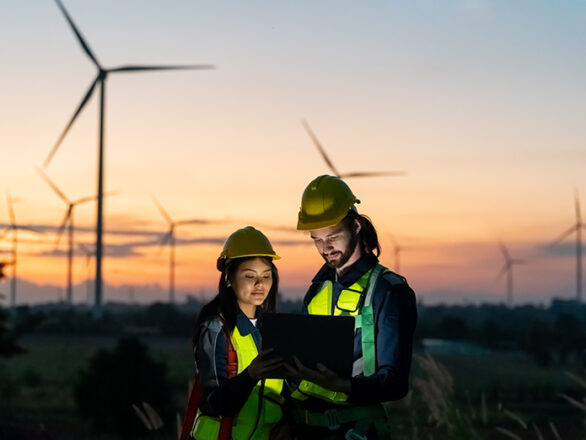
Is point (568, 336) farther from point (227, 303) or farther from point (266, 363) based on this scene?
point (266, 363)

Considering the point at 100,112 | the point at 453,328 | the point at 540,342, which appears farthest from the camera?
the point at 453,328

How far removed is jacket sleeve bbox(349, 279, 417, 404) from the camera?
23.1ft

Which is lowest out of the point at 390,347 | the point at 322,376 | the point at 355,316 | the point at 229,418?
A: the point at 229,418

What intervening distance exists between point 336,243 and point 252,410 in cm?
139

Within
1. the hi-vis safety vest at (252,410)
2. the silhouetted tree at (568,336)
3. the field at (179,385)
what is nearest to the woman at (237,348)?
the hi-vis safety vest at (252,410)

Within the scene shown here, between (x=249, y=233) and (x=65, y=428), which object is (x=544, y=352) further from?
(x=249, y=233)

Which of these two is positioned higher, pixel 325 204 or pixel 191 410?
pixel 325 204

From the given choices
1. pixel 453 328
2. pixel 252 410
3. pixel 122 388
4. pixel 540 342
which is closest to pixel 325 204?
pixel 252 410

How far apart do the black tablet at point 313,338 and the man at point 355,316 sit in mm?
72

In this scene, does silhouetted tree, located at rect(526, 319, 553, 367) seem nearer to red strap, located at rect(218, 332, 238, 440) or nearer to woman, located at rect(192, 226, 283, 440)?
woman, located at rect(192, 226, 283, 440)

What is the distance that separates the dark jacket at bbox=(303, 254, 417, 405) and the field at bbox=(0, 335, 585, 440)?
31209 mm

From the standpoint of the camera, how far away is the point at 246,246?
8.16 m

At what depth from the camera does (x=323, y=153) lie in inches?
1642

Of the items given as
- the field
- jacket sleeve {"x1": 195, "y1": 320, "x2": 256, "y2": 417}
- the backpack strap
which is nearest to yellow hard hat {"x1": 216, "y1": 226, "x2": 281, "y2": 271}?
jacket sleeve {"x1": 195, "y1": 320, "x2": 256, "y2": 417}
